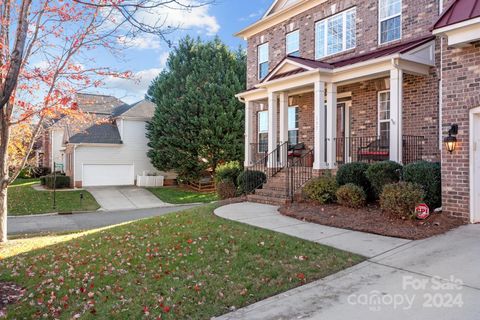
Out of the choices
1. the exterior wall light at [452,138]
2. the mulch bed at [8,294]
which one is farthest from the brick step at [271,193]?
the mulch bed at [8,294]

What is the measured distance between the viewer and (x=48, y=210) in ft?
59.5

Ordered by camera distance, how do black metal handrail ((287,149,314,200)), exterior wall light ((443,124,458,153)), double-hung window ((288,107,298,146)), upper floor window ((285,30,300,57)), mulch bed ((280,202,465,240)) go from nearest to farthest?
mulch bed ((280,202,465,240)) < exterior wall light ((443,124,458,153)) < black metal handrail ((287,149,314,200)) < upper floor window ((285,30,300,57)) < double-hung window ((288,107,298,146))

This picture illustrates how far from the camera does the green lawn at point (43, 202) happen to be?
18.2 metres

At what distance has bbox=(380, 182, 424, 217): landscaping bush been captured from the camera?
24.3 feet

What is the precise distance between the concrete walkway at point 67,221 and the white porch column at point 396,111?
372 inches

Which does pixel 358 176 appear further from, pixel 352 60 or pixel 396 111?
pixel 352 60

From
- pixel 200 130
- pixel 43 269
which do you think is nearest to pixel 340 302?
pixel 43 269

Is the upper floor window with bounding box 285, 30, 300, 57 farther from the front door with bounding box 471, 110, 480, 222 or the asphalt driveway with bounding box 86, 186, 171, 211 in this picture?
the asphalt driveway with bounding box 86, 186, 171, 211

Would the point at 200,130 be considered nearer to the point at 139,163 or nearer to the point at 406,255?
the point at 139,163

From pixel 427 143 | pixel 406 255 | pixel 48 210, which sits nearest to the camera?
Answer: pixel 406 255

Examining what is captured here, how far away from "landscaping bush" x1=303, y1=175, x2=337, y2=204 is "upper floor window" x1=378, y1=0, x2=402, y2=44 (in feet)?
17.0

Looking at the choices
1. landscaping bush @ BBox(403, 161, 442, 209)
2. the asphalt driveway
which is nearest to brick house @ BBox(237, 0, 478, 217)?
landscaping bush @ BBox(403, 161, 442, 209)

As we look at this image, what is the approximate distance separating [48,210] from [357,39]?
620 inches

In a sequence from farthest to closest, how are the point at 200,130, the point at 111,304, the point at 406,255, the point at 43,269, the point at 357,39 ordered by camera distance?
the point at 200,130 → the point at 357,39 → the point at 43,269 → the point at 406,255 → the point at 111,304
